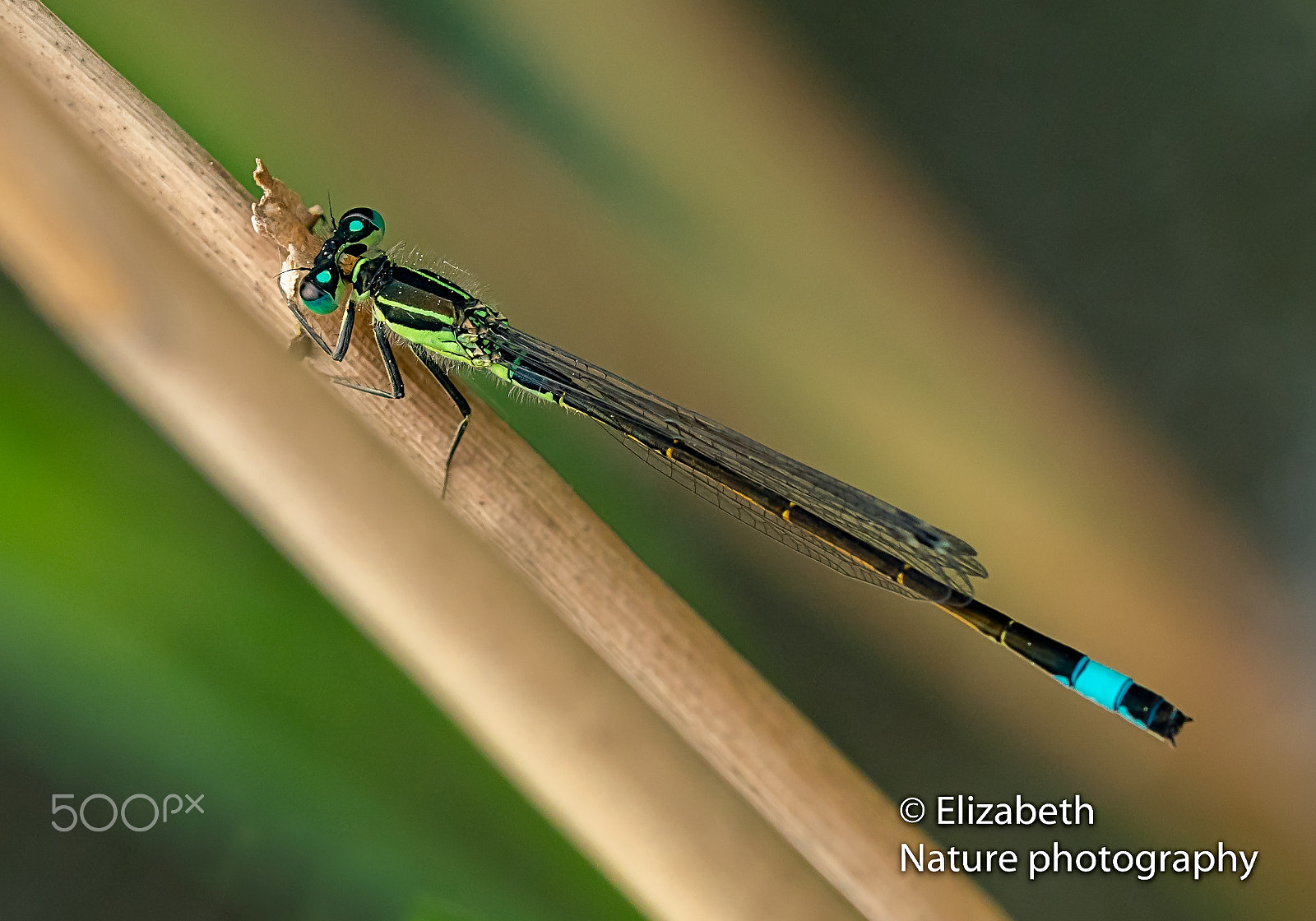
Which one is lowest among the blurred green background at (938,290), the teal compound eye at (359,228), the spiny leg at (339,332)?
the spiny leg at (339,332)

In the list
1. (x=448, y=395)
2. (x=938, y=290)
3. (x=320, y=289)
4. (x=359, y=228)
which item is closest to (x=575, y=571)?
(x=448, y=395)

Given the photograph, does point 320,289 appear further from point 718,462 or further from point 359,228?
point 718,462

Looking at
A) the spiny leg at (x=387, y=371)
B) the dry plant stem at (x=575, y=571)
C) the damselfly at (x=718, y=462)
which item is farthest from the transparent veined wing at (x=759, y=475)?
the dry plant stem at (x=575, y=571)

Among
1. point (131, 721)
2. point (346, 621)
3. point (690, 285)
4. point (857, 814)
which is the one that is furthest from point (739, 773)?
point (690, 285)

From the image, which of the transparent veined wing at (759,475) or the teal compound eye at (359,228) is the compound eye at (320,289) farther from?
the transparent veined wing at (759,475)

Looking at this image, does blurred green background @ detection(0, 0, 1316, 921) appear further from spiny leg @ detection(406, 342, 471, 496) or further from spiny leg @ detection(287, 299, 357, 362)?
spiny leg @ detection(287, 299, 357, 362)

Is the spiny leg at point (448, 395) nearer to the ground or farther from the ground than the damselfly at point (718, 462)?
nearer to the ground

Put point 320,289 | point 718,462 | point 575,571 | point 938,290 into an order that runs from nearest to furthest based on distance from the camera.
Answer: point 575,571 < point 320,289 < point 718,462 < point 938,290

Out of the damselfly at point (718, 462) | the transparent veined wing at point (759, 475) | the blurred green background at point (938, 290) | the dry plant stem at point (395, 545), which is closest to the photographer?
the dry plant stem at point (395, 545)
